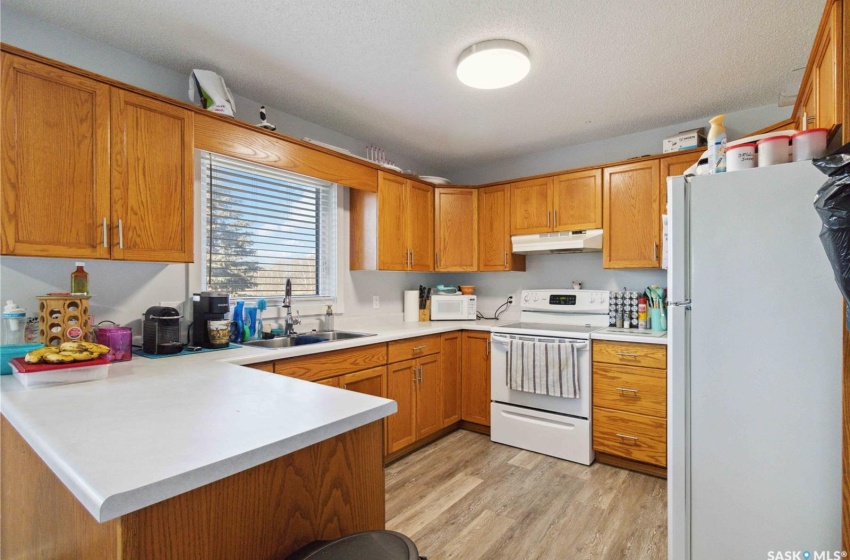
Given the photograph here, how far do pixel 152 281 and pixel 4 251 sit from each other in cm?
70

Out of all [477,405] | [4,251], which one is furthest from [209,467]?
[477,405]

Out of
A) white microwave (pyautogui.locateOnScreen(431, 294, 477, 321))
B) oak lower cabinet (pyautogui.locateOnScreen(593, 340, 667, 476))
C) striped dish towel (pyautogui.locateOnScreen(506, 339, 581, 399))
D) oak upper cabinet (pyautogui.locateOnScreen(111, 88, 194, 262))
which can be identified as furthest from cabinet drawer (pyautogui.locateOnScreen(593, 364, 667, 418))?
oak upper cabinet (pyautogui.locateOnScreen(111, 88, 194, 262))

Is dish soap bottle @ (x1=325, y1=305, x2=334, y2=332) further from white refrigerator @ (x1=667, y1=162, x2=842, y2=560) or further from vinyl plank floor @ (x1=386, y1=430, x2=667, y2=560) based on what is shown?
white refrigerator @ (x1=667, y1=162, x2=842, y2=560)

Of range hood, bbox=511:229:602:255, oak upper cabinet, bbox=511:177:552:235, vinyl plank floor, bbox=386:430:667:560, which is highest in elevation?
oak upper cabinet, bbox=511:177:552:235

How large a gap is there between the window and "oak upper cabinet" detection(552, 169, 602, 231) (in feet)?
6.02

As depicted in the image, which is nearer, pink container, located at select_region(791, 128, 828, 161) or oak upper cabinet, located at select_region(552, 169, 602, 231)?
pink container, located at select_region(791, 128, 828, 161)

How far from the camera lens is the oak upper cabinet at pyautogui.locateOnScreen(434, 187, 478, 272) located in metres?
3.76

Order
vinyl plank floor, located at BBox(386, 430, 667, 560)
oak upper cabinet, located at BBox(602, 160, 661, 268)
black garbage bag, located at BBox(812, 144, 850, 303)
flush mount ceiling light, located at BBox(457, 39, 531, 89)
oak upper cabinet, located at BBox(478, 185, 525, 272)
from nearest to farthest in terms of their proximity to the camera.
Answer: black garbage bag, located at BBox(812, 144, 850, 303)
vinyl plank floor, located at BBox(386, 430, 667, 560)
flush mount ceiling light, located at BBox(457, 39, 531, 89)
oak upper cabinet, located at BBox(602, 160, 661, 268)
oak upper cabinet, located at BBox(478, 185, 525, 272)

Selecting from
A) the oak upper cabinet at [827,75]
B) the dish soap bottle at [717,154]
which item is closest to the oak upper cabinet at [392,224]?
the dish soap bottle at [717,154]

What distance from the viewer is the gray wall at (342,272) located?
5.99ft

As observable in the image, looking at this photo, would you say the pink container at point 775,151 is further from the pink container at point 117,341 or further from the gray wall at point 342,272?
the pink container at point 117,341

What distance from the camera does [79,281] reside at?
1800mm

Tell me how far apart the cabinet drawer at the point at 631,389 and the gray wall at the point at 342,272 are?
0.88m

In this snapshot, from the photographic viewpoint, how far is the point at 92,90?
5.62 feet
